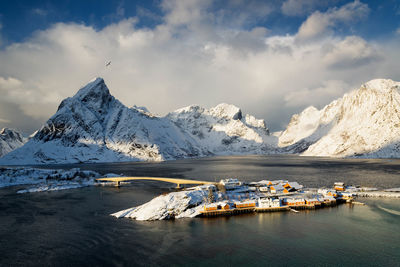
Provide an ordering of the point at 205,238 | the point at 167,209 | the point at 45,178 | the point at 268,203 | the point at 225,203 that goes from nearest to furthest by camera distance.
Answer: the point at 205,238, the point at 167,209, the point at 225,203, the point at 268,203, the point at 45,178

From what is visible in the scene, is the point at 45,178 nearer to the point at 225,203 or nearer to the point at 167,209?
the point at 167,209

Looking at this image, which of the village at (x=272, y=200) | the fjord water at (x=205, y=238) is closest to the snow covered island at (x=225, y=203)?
the village at (x=272, y=200)

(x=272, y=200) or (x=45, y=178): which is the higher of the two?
(x=45, y=178)

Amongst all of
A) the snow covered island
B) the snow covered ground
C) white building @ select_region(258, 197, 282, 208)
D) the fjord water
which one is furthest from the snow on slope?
white building @ select_region(258, 197, 282, 208)

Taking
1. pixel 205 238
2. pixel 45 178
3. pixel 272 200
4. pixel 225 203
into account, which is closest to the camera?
pixel 205 238

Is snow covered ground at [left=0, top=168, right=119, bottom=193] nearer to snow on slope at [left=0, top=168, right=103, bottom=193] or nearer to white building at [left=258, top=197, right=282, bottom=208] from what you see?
snow on slope at [left=0, top=168, right=103, bottom=193]

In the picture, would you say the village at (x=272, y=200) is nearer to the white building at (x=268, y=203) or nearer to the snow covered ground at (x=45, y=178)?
the white building at (x=268, y=203)

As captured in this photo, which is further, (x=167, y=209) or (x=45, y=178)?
(x=45, y=178)

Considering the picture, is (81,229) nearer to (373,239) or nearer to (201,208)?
(201,208)

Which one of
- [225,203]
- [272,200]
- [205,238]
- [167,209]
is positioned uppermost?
[225,203]

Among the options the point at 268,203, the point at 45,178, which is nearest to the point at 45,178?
the point at 45,178

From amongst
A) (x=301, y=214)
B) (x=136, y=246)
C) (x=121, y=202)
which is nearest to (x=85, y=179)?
(x=121, y=202)
